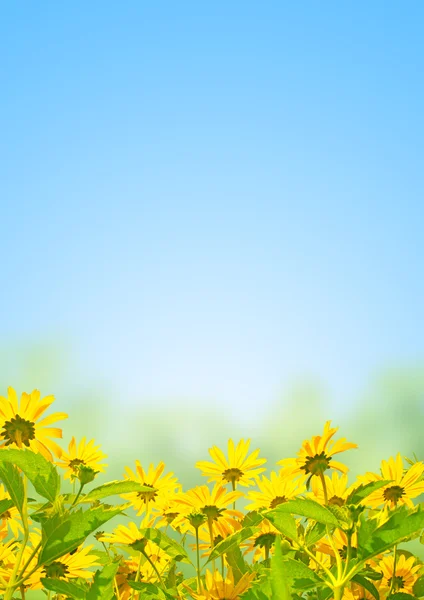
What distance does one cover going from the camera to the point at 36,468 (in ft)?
3.93

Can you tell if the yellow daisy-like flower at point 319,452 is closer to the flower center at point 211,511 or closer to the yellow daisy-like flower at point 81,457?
the flower center at point 211,511

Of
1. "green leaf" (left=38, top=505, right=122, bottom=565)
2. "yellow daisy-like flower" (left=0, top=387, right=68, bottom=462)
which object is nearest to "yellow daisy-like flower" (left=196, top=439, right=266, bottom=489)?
"yellow daisy-like flower" (left=0, top=387, right=68, bottom=462)

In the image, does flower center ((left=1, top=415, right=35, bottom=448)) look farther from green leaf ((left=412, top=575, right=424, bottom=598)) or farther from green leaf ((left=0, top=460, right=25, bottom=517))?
green leaf ((left=412, top=575, right=424, bottom=598))

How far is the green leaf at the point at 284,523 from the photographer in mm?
1183

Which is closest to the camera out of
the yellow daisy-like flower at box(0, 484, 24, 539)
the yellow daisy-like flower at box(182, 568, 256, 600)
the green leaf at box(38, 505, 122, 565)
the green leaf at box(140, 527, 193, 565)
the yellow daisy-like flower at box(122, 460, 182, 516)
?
the green leaf at box(38, 505, 122, 565)

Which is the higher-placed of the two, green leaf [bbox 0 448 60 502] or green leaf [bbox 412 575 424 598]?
green leaf [bbox 0 448 60 502]

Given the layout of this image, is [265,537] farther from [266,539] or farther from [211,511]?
[211,511]

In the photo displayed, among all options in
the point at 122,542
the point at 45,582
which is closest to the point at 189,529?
the point at 122,542

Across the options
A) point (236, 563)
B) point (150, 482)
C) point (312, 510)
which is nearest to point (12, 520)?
→ point (150, 482)

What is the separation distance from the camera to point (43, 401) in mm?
1584

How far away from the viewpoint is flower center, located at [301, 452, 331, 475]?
1.94 metres

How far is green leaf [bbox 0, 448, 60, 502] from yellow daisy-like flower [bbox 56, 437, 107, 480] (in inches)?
40.8

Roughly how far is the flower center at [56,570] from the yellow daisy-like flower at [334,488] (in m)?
0.79

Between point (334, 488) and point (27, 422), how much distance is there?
3.43 feet
